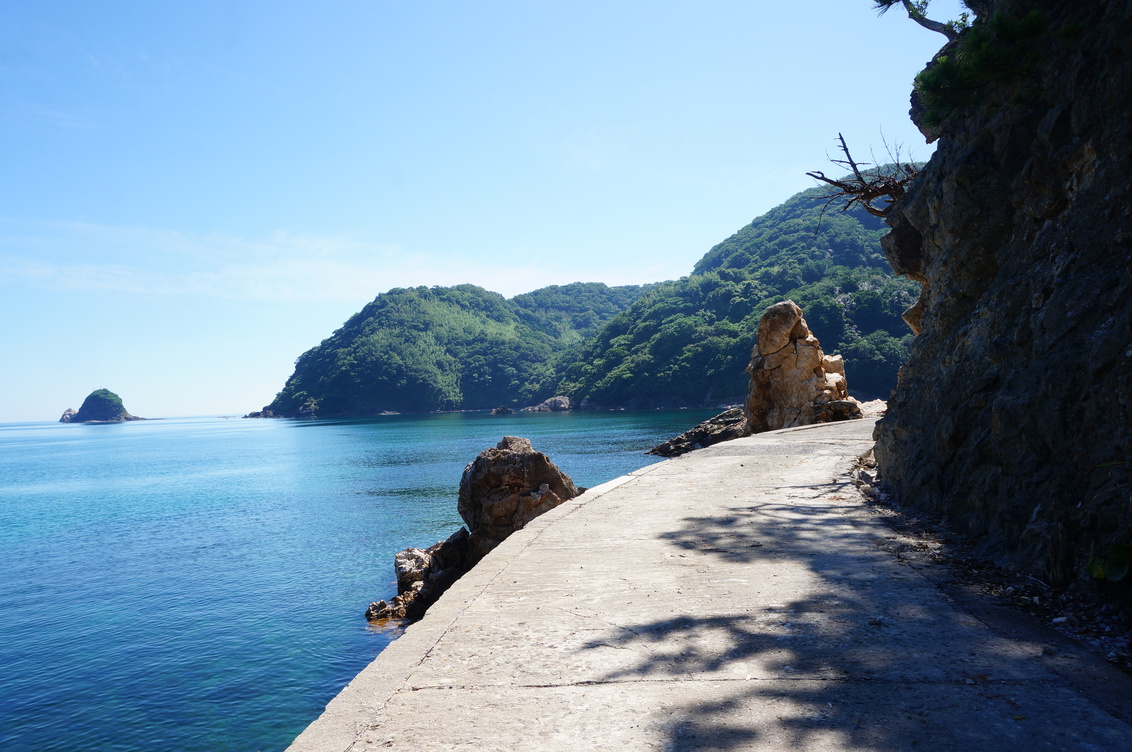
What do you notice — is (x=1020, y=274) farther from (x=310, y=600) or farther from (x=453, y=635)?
(x=310, y=600)

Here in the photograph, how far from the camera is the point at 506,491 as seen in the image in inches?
593

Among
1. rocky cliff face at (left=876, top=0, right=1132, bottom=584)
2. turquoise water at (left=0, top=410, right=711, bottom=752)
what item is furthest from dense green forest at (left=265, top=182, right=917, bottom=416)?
rocky cliff face at (left=876, top=0, right=1132, bottom=584)

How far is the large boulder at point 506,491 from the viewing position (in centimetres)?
1452

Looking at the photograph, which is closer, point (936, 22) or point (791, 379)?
point (936, 22)

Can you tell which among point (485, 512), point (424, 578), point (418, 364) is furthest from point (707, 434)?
point (418, 364)

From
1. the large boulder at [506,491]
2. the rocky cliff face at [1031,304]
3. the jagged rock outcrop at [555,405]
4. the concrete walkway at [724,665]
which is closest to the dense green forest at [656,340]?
the jagged rock outcrop at [555,405]

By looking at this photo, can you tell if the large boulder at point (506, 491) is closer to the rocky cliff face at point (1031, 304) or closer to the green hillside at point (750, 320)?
the rocky cliff face at point (1031, 304)

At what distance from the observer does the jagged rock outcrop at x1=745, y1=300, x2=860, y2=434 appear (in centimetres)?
2114

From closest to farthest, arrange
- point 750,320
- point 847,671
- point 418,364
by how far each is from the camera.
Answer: point 847,671
point 750,320
point 418,364

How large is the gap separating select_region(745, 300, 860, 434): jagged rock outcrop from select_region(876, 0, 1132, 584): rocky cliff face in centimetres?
1281

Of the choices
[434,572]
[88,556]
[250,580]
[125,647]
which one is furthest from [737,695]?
[88,556]

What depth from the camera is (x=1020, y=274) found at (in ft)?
20.6

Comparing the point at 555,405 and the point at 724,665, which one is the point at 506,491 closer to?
the point at 724,665

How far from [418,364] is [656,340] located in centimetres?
6524
